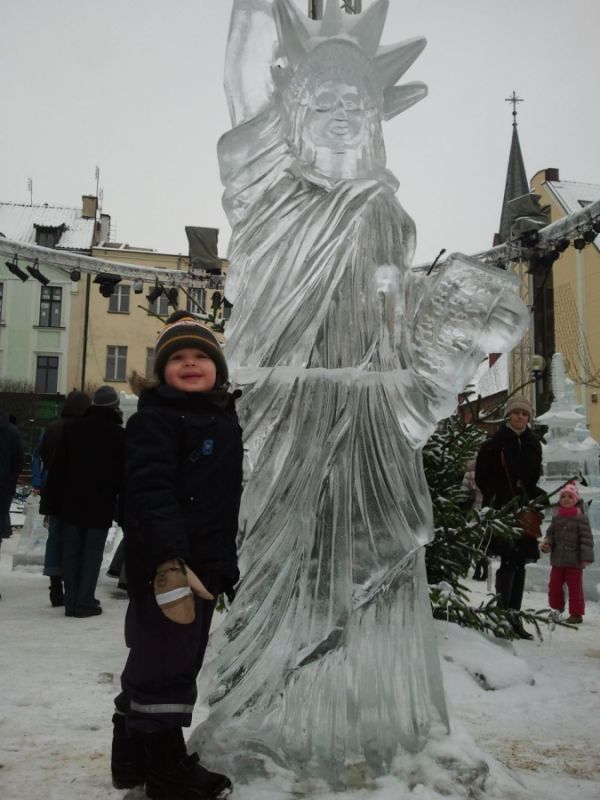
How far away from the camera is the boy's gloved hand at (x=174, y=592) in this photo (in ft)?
6.53

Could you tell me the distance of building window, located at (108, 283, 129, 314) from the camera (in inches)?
1237

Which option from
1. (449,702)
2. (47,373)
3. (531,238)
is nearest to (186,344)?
(449,702)

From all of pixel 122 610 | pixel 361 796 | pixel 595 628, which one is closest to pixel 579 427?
pixel 595 628

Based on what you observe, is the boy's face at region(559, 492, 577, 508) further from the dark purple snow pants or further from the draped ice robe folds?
the dark purple snow pants

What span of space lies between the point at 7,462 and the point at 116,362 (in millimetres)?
25916

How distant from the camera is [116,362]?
104 ft

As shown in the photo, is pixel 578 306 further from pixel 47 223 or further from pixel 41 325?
pixel 47 223

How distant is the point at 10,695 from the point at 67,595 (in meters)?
2.31

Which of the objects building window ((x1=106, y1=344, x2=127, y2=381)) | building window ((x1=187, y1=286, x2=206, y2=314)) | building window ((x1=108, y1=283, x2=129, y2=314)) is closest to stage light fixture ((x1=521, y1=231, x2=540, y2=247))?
building window ((x1=187, y1=286, x2=206, y2=314))

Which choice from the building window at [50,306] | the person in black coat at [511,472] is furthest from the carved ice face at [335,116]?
the building window at [50,306]

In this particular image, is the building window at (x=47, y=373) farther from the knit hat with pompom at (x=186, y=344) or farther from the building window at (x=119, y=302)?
the knit hat with pompom at (x=186, y=344)

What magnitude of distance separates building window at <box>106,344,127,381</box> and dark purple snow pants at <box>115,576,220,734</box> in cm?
2998

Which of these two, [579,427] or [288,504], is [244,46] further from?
[579,427]

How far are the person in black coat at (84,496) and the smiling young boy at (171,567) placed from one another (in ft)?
11.4
